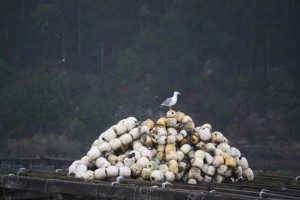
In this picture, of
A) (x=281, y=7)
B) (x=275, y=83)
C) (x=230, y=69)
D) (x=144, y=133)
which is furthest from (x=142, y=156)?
(x=281, y=7)

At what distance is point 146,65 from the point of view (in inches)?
3103

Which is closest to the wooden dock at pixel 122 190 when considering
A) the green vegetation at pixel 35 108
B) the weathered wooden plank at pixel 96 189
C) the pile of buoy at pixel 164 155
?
the weathered wooden plank at pixel 96 189

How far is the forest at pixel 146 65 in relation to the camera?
2761 inches

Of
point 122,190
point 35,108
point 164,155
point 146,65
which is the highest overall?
point 146,65

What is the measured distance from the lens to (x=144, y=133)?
14.8 meters

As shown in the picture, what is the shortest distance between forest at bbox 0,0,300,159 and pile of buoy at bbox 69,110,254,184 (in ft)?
175

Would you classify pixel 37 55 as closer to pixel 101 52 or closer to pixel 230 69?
pixel 101 52

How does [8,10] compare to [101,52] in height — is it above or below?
above

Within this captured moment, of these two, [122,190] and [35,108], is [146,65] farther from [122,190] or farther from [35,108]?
[122,190]

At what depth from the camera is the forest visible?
7012 cm

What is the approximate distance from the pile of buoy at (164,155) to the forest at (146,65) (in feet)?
175

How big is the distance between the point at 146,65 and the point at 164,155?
64.3 metres

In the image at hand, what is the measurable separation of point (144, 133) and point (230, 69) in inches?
2620

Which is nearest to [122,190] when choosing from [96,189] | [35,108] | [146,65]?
[96,189]
